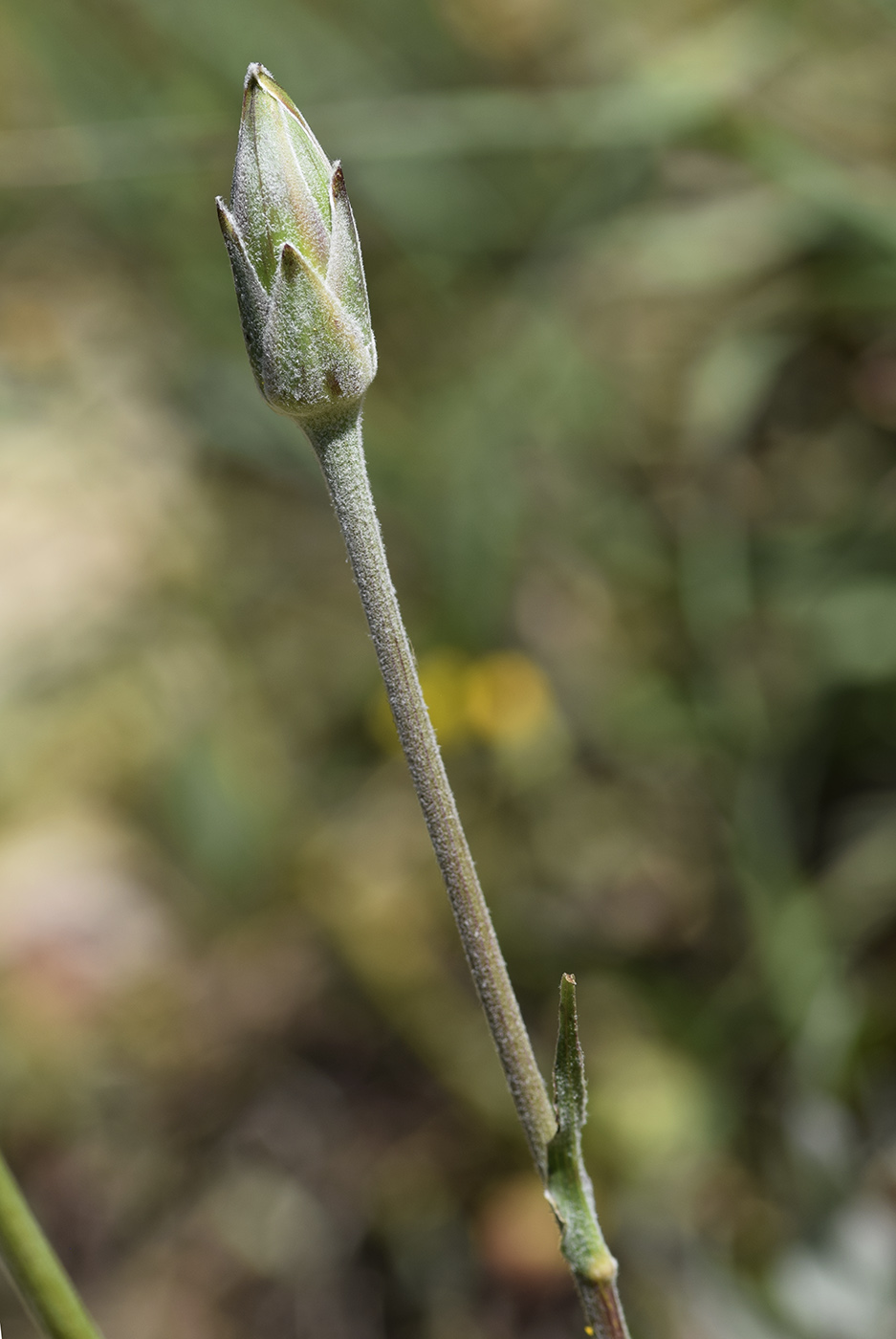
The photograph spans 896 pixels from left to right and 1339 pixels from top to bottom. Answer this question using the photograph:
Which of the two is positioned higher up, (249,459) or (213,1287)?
(249,459)

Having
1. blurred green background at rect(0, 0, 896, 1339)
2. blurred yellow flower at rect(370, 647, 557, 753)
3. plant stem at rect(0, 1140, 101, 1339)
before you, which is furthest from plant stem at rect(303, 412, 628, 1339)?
blurred yellow flower at rect(370, 647, 557, 753)

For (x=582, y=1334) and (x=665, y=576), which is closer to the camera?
(x=582, y=1334)

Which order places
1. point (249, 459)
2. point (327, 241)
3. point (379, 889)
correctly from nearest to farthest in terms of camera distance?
point (327, 241)
point (379, 889)
point (249, 459)

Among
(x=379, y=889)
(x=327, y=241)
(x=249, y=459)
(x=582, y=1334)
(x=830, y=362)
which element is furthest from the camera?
(x=249, y=459)

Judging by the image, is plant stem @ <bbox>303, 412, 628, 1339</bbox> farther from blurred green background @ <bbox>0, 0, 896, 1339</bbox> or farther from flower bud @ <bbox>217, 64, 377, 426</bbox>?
blurred green background @ <bbox>0, 0, 896, 1339</bbox>

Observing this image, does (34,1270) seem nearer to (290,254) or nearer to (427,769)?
(427,769)

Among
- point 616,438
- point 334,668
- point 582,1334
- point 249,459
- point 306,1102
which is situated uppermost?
point 249,459

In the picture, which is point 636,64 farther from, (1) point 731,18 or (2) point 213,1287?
(2) point 213,1287

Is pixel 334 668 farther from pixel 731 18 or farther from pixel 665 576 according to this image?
pixel 731 18

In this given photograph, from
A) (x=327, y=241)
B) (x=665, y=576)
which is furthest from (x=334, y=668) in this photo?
(x=327, y=241)
